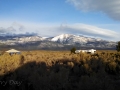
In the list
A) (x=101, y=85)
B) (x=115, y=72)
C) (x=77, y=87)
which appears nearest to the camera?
(x=101, y=85)

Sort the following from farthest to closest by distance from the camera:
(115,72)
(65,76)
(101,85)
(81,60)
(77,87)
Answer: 1. (81,60)
2. (115,72)
3. (65,76)
4. (77,87)
5. (101,85)

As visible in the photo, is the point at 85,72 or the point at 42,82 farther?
the point at 85,72

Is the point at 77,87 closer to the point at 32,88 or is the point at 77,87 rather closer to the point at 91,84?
the point at 91,84

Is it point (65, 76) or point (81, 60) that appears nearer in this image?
point (65, 76)

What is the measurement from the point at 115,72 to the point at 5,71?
32.7 feet

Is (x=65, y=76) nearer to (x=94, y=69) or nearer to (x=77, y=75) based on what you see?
(x=77, y=75)

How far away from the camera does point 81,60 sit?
25.4 m

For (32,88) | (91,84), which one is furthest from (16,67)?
(91,84)

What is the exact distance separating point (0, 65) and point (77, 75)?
729 centimetres

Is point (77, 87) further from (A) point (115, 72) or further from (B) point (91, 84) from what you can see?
(A) point (115, 72)

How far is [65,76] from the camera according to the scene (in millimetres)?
15555

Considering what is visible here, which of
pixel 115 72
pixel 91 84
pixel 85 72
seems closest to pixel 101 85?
pixel 91 84

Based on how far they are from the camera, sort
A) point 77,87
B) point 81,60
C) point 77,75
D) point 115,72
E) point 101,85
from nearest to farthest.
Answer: point 101,85 → point 77,87 → point 77,75 → point 115,72 → point 81,60

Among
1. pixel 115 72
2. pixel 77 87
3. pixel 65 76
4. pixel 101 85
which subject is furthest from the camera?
pixel 115 72
